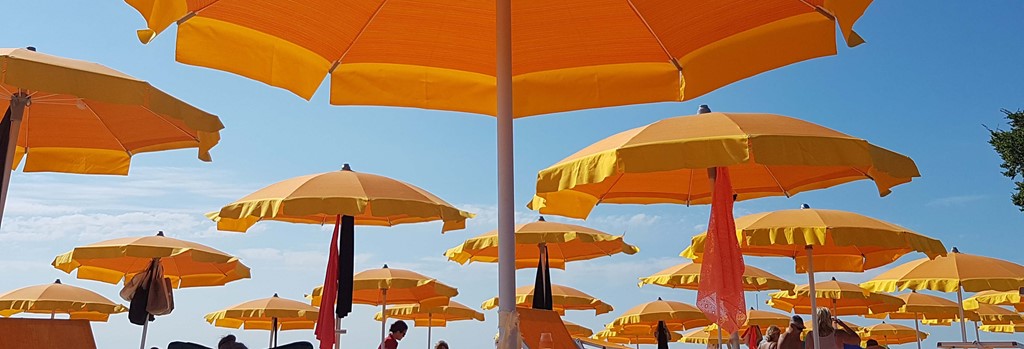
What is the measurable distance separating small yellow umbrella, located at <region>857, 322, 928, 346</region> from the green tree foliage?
17.1ft

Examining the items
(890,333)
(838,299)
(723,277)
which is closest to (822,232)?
(723,277)

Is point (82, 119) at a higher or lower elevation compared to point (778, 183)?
higher

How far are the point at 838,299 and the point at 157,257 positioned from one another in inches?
506

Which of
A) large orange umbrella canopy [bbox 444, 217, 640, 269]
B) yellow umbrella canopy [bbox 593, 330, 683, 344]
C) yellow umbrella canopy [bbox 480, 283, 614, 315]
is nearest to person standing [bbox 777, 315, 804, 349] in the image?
large orange umbrella canopy [bbox 444, 217, 640, 269]

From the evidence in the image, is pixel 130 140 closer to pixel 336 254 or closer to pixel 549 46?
pixel 336 254

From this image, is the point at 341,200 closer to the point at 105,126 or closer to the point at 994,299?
the point at 105,126

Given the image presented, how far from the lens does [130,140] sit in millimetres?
6684

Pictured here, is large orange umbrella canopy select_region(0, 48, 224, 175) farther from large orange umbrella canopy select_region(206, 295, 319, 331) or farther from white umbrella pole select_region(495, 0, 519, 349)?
large orange umbrella canopy select_region(206, 295, 319, 331)

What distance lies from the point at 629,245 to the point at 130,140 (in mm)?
7082

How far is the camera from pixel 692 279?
12742 mm

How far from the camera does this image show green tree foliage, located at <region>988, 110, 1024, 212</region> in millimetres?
21656

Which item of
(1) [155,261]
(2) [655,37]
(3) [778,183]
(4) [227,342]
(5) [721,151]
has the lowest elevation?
(4) [227,342]

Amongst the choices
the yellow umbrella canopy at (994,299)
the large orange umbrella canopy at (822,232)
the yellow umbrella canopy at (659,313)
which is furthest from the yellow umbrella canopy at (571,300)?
the large orange umbrella canopy at (822,232)

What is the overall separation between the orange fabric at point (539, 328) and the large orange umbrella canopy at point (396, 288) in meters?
6.47
